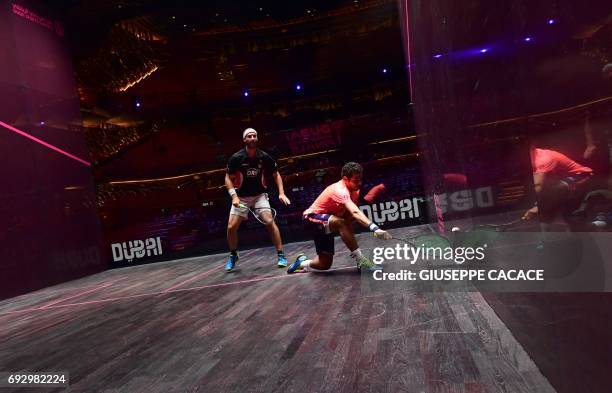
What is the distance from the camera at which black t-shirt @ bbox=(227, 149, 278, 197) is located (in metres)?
3.94

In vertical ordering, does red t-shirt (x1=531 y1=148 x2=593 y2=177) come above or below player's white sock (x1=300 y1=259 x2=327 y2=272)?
above

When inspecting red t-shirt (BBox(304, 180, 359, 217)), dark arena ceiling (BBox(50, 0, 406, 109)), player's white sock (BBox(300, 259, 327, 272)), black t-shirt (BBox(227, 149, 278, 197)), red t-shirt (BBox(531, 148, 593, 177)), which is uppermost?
dark arena ceiling (BBox(50, 0, 406, 109))

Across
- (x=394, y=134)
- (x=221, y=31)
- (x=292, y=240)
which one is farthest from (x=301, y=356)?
(x=221, y=31)

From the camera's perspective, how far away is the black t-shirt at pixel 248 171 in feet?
12.9

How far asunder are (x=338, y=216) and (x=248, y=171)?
1328 mm

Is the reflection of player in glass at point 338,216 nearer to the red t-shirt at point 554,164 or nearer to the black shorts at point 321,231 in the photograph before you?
the black shorts at point 321,231

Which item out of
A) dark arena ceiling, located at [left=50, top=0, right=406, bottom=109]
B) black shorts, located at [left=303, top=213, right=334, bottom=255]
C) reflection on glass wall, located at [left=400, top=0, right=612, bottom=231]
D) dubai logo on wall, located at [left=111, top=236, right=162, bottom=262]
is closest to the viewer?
reflection on glass wall, located at [left=400, top=0, right=612, bottom=231]

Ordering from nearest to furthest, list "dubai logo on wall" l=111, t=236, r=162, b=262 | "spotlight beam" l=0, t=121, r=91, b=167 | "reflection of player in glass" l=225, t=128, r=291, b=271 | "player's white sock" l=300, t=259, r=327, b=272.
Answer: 1. "player's white sock" l=300, t=259, r=327, b=272
2. "reflection of player in glass" l=225, t=128, r=291, b=271
3. "spotlight beam" l=0, t=121, r=91, b=167
4. "dubai logo on wall" l=111, t=236, r=162, b=262

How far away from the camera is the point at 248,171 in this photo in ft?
13.0

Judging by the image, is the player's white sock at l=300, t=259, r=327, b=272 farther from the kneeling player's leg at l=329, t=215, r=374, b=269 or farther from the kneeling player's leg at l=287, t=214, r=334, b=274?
the kneeling player's leg at l=329, t=215, r=374, b=269

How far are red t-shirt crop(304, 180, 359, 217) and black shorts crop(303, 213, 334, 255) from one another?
1.9 inches

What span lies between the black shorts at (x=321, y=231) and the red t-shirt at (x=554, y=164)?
84.1 inches

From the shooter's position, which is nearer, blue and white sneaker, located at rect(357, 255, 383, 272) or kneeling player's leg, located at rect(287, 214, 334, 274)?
blue and white sneaker, located at rect(357, 255, 383, 272)

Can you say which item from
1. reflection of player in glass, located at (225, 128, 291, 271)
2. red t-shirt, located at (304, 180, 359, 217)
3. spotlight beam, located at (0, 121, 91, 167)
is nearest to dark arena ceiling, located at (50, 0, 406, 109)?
spotlight beam, located at (0, 121, 91, 167)
